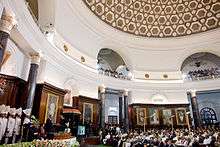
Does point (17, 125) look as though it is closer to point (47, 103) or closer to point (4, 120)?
point (4, 120)

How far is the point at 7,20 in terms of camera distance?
6.62 meters

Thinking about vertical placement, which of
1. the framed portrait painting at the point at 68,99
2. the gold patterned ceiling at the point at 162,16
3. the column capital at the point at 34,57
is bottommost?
the framed portrait painting at the point at 68,99

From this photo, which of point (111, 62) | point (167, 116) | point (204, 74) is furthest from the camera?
point (111, 62)

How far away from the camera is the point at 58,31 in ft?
42.9

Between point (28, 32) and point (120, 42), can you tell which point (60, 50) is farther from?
point (120, 42)

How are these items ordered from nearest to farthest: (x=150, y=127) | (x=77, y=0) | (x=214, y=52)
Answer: (x=77, y=0), (x=150, y=127), (x=214, y=52)

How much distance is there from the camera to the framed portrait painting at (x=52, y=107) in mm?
10109

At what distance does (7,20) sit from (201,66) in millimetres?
23495

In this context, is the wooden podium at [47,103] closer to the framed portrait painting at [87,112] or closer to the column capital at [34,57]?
the column capital at [34,57]

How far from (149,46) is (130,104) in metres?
6.95

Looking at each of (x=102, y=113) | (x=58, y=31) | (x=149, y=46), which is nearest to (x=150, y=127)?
(x=102, y=113)

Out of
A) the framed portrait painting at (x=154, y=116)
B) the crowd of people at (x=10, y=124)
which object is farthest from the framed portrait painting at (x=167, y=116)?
the crowd of people at (x=10, y=124)

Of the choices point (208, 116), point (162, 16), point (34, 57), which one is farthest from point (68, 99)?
point (208, 116)

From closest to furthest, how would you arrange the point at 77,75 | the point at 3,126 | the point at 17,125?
the point at 3,126, the point at 17,125, the point at 77,75
